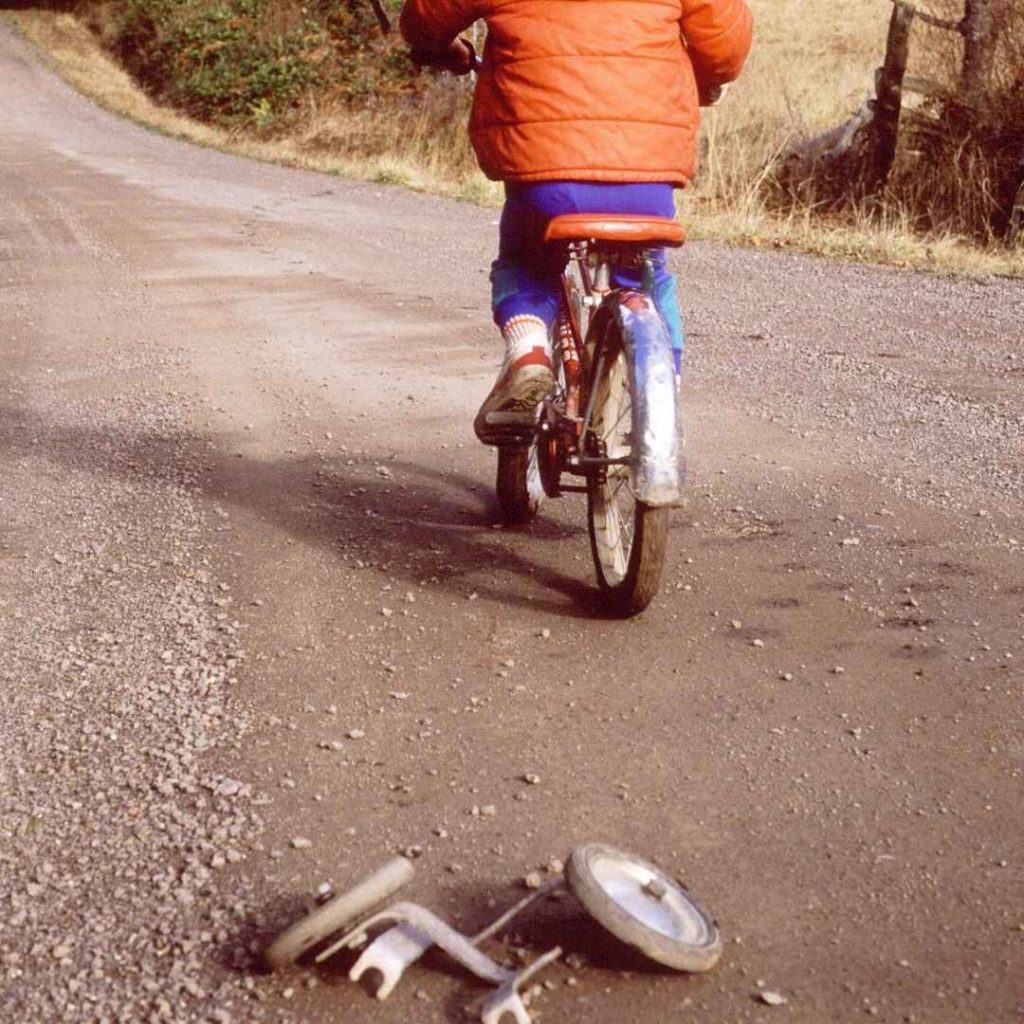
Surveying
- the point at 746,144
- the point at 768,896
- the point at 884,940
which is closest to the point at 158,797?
the point at 768,896

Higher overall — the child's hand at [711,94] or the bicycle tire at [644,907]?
the child's hand at [711,94]

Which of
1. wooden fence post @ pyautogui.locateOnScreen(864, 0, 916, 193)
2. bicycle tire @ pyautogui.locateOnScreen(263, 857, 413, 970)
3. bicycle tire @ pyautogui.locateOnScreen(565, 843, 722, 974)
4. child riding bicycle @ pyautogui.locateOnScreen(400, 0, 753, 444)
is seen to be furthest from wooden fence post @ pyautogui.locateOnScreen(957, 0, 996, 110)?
bicycle tire @ pyautogui.locateOnScreen(263, 857, 413, 970)

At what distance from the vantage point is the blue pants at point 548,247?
4.26 meters

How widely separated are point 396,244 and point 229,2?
19.9 meters

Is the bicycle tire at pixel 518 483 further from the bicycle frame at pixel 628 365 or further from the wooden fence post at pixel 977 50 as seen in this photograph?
the wooden fence post at pixel 977 50

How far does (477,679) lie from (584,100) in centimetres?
166

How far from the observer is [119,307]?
9.48 m

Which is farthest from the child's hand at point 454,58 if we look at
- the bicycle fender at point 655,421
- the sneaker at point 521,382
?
the bicycle fender at point 655,421

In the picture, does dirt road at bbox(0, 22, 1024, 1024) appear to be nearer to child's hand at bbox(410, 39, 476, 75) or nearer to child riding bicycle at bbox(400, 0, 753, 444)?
child riding bicycle at bbox(400, 0, 753, 444)

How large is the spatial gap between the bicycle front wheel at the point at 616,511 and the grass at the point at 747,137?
21.1 ft

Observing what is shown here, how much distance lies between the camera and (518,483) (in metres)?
5.24

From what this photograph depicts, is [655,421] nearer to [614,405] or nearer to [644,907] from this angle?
[614,405]

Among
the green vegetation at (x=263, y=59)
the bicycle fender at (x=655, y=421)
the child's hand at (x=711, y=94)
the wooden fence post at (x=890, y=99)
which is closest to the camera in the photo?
the bicycle fender at (x=655, y=421)

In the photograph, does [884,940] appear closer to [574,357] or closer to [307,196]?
[574,357]
